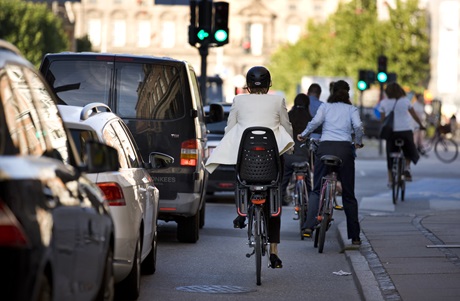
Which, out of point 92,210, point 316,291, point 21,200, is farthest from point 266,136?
point 21,200

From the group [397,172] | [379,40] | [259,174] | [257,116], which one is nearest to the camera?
[259,174]

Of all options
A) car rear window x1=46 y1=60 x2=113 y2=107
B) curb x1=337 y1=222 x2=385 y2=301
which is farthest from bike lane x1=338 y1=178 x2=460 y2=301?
car rear window x1=46 y1=60 x2=113 y2=107

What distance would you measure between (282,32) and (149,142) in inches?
6763

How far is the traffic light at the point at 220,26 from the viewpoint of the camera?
22422 mm

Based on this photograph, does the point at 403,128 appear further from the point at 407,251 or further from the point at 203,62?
the point at 407,251

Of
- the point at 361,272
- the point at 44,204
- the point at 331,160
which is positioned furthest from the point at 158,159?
the point at 44,204

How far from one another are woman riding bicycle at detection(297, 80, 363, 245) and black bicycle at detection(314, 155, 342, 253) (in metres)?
0.13

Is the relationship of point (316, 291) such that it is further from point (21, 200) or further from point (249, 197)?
point (21, 200)

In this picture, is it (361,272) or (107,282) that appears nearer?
(107,282)

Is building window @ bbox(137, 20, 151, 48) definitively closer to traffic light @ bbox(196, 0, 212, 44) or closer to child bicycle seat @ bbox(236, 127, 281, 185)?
traffic light @ bbox(196, 0, 212, 44)

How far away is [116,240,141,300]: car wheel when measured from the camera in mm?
9641

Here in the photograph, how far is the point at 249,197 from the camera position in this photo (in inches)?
449

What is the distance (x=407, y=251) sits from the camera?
12820 millimetres

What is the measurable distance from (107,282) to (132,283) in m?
2.17
